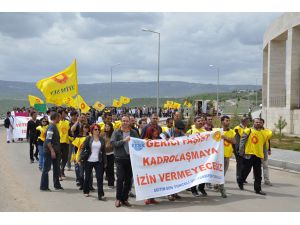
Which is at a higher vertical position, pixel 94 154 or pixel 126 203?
pixel 94 154

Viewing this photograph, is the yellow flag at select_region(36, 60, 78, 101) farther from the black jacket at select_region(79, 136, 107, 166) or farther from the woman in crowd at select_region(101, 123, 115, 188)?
the black jacket at select_region(79, 136, 107, 166)

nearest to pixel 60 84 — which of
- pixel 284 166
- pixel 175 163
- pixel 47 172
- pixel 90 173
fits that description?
pixel 47 172

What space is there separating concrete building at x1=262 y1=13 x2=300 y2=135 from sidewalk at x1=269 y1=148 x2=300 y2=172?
1086cm

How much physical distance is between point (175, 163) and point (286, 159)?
317 inches

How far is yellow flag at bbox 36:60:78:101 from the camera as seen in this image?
18156 mm

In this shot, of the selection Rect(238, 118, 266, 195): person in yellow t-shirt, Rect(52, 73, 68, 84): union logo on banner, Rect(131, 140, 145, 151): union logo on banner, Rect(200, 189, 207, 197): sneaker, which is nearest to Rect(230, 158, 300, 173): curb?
Rect(238, 118, 266, 195): person in yellow t-shirt

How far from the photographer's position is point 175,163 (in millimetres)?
9719

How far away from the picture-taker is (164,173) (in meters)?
9.53

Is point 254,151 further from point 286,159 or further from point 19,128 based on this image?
point 19,128

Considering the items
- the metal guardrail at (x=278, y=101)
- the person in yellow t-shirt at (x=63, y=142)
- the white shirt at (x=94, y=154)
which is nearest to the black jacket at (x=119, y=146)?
the white shirt at (x=94, y=154)

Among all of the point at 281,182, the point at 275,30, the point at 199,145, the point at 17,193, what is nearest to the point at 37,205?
the point at 17,193

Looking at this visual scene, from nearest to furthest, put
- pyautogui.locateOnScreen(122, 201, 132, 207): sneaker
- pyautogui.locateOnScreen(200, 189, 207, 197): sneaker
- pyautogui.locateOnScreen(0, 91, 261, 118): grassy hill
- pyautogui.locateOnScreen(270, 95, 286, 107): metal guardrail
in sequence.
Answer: pyautogui.locateOnScreen(122, 201, 132, 207): sneaker → pyautogui.locateOnScreen(200, 189, 207, 197): sneaker → pyautogui.locateOnScreen(270, 95, 286, 107): metal guardrail → pyautogui.locateOnScreen(0, 91, 261, 118): grassy hill

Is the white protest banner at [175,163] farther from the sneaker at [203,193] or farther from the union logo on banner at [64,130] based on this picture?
the union logo on banner at [64,130]

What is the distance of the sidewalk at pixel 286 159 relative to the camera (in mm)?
15226
